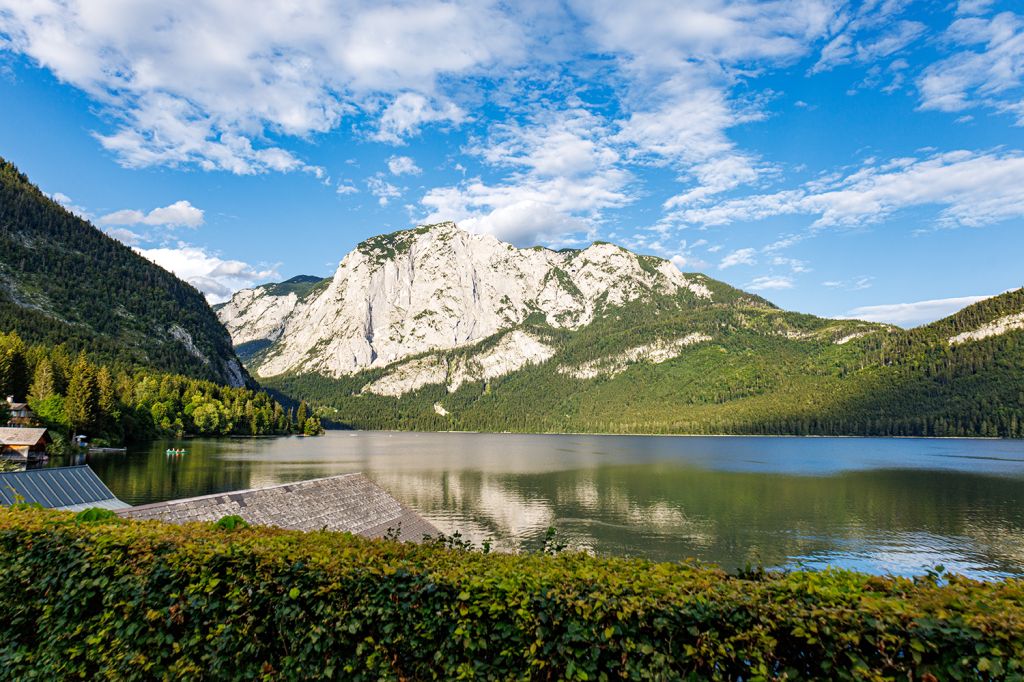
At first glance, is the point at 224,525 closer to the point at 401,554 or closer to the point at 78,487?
the point at 401,554

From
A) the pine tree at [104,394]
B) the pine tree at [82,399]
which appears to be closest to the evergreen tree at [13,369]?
the pine tree at [82,399]

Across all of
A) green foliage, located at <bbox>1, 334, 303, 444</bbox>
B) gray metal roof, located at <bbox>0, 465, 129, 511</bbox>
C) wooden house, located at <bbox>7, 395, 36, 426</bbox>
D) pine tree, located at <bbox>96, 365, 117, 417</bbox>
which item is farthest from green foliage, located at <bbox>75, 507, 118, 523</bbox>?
pine tree, located at <bbox>96, 365, 117, 417</bbox>

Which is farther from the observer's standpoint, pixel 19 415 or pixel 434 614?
pixel 19 415

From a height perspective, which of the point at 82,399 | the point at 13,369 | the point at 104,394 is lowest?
the point at 82,399

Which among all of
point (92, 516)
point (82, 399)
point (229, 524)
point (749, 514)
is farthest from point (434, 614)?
point (82, 399)

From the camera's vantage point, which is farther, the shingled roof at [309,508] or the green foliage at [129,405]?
the green foliage at [129,405]

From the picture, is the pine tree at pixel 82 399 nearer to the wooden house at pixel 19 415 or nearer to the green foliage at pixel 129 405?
the green foliage at pixel 129 405

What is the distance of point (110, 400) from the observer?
107125 mm

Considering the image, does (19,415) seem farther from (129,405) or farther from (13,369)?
(129,405)

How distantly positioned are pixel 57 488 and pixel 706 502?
59298mm

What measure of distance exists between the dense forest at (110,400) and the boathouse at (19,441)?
18.7 m

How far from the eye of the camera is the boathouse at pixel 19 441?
65125 mm

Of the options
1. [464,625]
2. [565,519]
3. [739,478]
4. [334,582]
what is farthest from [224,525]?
[739,478]

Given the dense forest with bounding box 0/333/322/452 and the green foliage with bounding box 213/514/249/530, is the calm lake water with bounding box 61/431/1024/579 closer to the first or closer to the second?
the dense forest with bounding box 0/333/322/452
